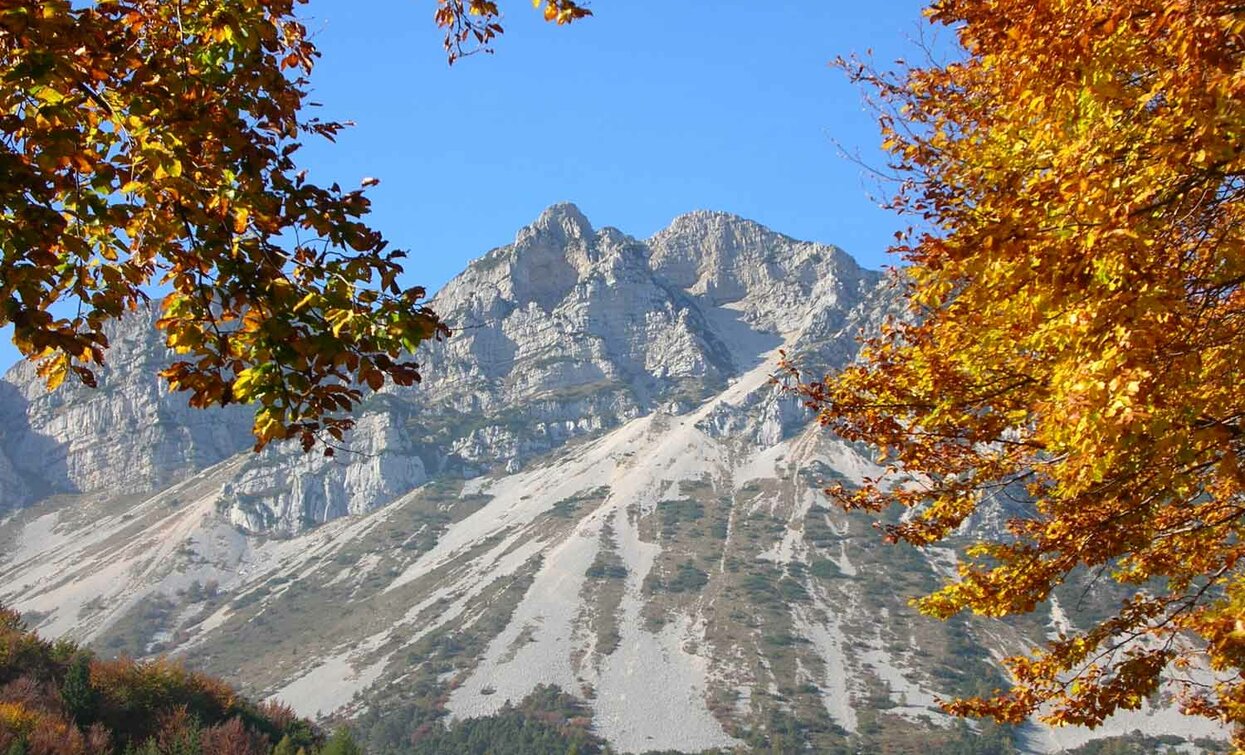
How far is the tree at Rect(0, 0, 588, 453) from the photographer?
3.90 m

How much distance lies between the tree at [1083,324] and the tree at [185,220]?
360cm

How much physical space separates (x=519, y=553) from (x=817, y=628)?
222 ft

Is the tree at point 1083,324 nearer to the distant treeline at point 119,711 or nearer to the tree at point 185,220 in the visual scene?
the tree at point 185,220

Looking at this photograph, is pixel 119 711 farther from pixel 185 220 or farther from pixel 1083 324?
pixel 1083 324

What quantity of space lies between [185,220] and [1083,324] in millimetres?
4598

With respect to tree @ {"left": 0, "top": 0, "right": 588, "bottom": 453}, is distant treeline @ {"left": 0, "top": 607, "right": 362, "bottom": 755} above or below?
below

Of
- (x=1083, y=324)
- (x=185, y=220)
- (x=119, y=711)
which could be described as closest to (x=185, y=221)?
(x=185, y=220)

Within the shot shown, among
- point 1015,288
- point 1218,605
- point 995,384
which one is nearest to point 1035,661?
point 1218,605

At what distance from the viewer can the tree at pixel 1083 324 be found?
4.87 metres

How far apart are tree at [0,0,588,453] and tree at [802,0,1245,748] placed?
3596 mm

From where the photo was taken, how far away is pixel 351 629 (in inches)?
6978

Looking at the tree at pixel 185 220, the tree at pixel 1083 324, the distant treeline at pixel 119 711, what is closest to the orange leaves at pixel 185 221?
the tree at pixel 185 220

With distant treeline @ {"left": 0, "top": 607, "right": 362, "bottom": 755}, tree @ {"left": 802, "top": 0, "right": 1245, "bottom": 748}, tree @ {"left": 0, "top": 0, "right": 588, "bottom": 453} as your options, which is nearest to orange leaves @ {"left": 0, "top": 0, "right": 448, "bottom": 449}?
tree @ {"left": 0, "top": 0, "right": 588, "bottom": 453}

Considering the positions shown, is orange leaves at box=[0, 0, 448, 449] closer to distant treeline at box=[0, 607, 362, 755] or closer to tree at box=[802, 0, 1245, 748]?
tree at box=[802, 0, 1245, 748]
